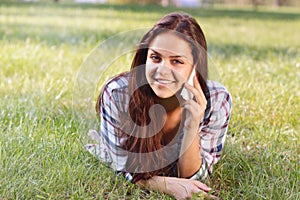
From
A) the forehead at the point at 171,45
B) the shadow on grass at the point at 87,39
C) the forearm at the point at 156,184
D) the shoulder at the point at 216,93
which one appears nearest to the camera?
the forehead at the point at 171,45

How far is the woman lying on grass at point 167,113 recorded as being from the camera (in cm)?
186

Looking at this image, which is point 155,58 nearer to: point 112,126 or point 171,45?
point 171,45

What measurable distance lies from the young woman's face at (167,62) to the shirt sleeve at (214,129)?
27 cm

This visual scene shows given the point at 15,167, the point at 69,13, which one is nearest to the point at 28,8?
the point at 69,13

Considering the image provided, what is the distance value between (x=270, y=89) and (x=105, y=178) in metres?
1.65

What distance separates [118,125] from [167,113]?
19 centimetres

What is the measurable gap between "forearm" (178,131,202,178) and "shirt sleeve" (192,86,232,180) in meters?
0.05

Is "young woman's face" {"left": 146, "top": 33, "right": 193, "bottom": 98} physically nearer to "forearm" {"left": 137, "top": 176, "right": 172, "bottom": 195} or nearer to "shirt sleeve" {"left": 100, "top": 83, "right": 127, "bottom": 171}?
"shirt sleeve" {"left": 100, "top": 83, "right": 127, "bottom": 171}

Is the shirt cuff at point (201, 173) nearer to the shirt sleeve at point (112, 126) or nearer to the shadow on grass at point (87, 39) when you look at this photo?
the shirt sleeve at point (112, 126)

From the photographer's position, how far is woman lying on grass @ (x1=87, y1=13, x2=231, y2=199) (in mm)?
→ 1861

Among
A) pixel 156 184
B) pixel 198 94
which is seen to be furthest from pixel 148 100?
pixel 156 184

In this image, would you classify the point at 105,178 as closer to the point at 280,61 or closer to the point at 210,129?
the point at 210,129

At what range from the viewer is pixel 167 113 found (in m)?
1.99

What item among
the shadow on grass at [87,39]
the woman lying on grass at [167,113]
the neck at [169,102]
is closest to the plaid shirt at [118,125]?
the woman lying on grass at [167,113]
